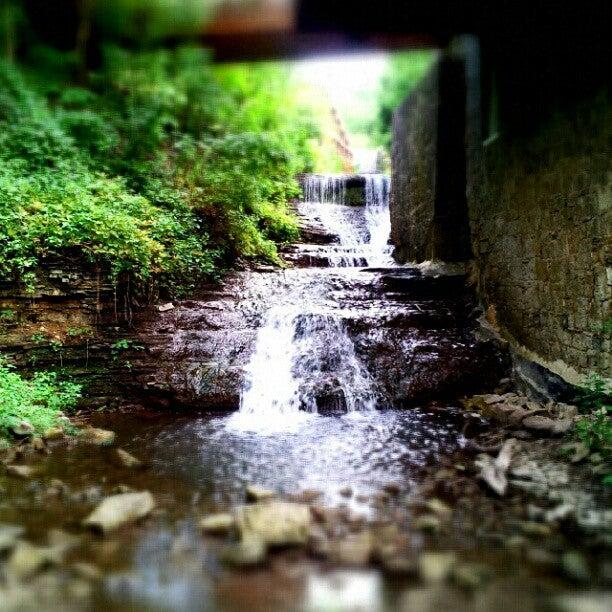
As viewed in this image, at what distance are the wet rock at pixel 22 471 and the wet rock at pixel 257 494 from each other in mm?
1915

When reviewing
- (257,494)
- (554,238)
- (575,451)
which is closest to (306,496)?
(257,494)

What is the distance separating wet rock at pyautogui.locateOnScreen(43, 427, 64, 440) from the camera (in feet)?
16.3

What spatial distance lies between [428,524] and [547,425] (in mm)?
2402

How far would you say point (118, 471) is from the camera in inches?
165

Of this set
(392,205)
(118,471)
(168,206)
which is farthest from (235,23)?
(392,205)

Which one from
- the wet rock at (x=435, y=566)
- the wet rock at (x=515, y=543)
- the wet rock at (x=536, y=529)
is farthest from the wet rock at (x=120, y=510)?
the wet rock at (x=536, y=529)

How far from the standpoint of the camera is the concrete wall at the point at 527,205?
4.80m

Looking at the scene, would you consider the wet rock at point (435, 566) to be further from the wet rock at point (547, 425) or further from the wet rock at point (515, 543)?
the wet rock at point (547, 425)

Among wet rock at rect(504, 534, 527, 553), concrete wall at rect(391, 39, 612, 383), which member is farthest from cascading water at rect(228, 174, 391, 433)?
wet rock at rect(504, 534, 527, 553)

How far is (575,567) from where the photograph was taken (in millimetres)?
2508

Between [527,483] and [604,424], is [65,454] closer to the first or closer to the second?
[527,483]

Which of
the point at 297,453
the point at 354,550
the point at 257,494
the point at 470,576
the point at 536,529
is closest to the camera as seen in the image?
the point at 470,576

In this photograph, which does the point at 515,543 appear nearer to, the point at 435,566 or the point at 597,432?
the point at 435,566

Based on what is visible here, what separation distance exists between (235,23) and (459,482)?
11.9 feet
